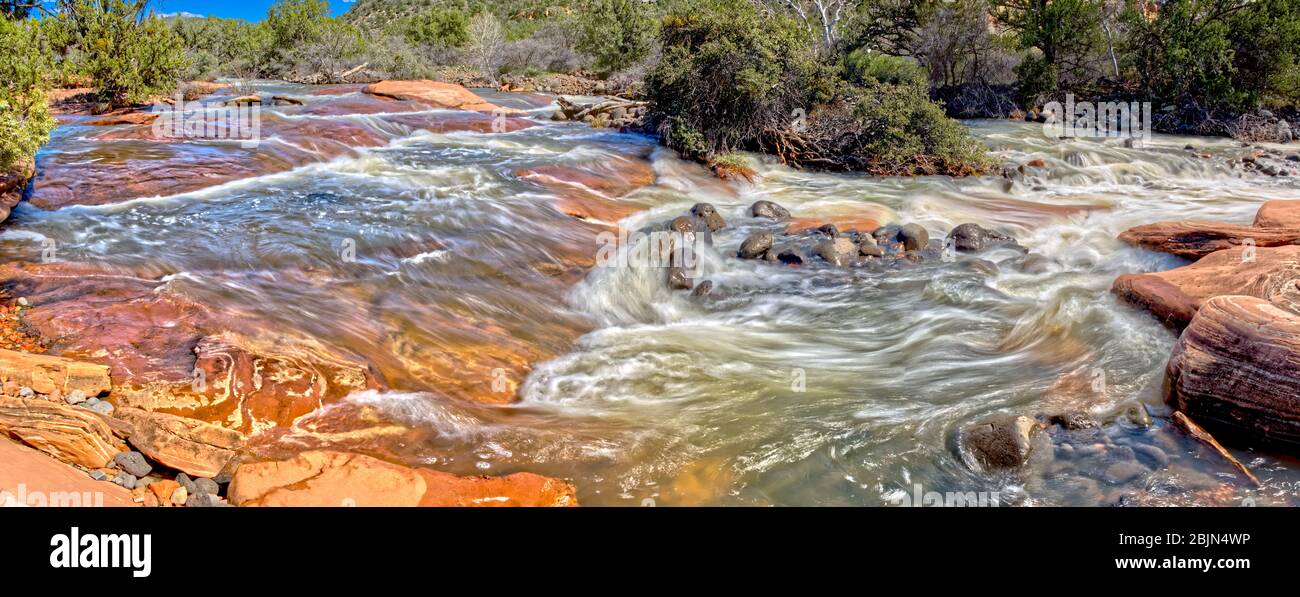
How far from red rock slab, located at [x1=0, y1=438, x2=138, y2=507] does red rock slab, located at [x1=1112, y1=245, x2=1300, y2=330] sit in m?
7.11

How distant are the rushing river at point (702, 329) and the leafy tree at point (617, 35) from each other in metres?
18.1

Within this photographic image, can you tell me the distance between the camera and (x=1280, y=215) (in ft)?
26.5

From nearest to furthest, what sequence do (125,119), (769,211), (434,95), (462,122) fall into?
1. (769,211)
2. (125,119)
3. (462,122)
4. (434,95)

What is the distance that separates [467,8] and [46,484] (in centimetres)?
5727

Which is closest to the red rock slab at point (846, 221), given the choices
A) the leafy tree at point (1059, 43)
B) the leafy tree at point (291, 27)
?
the leafy tree at point (1059, 43)

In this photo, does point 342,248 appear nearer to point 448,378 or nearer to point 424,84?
point 448,378

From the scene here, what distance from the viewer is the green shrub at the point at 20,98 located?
706 centimetres

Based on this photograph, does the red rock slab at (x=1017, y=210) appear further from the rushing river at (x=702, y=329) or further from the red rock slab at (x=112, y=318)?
the red rock slab at (x=112, y=318)

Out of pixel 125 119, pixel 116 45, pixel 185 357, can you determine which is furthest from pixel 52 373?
pixel 116 45

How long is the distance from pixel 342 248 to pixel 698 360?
3965 millimetres

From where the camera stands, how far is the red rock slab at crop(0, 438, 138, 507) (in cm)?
317

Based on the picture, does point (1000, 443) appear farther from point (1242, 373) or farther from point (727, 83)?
point (727, 83)

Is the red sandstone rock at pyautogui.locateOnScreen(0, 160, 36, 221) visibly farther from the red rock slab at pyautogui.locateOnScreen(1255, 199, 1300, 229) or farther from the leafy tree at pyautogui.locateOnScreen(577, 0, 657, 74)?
the leafy tree at pyautogui.locateOnScreen(577, 0, 657, 74)
